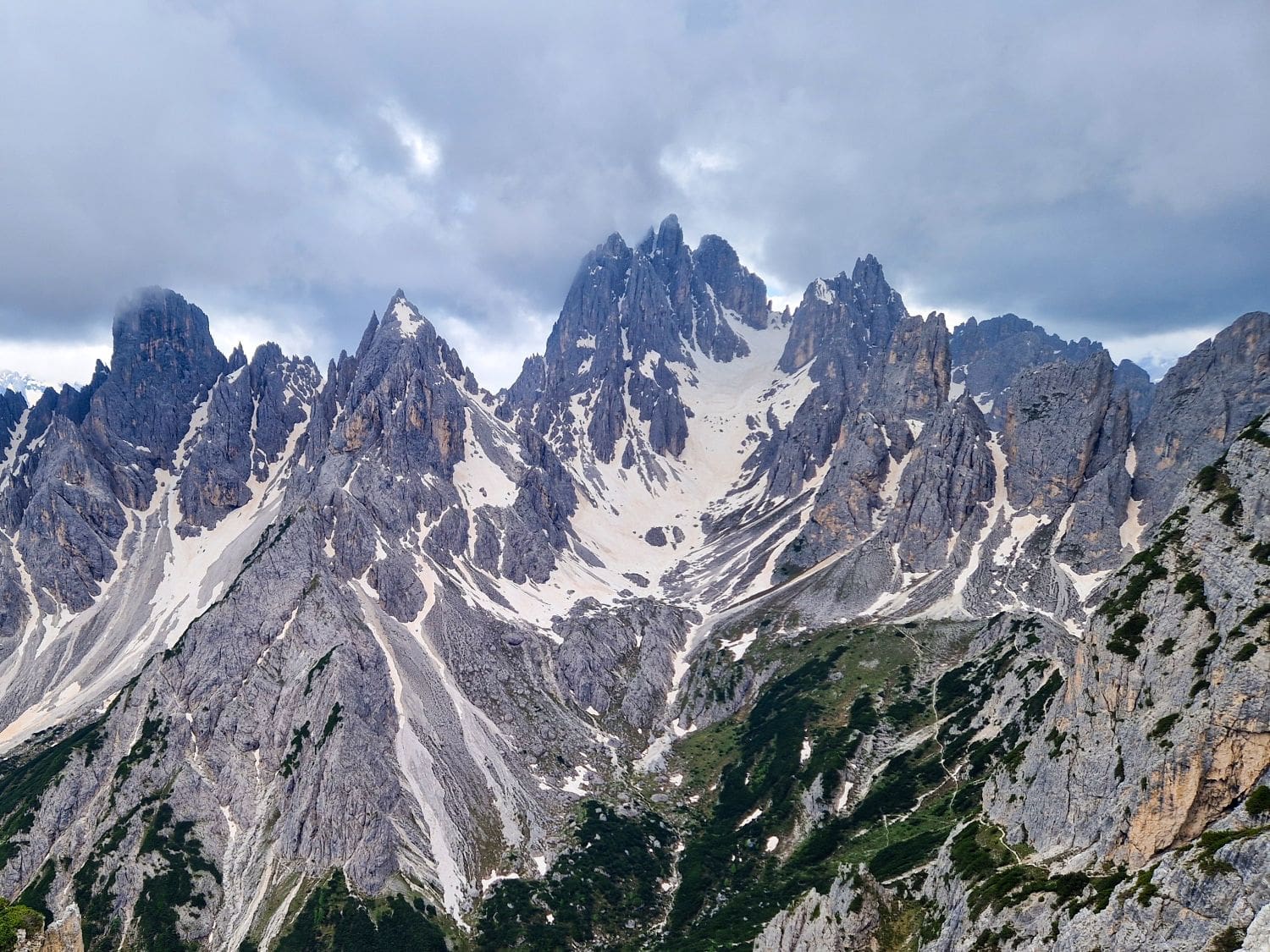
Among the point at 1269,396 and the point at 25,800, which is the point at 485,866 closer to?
the point at 25,800

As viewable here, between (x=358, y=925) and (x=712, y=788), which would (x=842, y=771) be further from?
(x=358, y=925)

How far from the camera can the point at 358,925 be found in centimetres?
12612

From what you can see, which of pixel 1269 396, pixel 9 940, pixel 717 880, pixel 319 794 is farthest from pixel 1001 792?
pixel 1269 396

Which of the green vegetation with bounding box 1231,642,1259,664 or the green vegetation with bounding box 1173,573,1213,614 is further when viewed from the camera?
the green vegetation with bounding box 1173,573,1213,614

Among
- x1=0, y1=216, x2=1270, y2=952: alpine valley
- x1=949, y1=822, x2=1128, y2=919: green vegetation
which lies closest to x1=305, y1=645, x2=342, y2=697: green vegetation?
x1=0, y1=216, x2=1270, y2=952: alpine valley

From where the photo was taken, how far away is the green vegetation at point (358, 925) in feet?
404

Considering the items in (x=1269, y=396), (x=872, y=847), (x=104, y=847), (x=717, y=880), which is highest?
(x=1269, y=396)

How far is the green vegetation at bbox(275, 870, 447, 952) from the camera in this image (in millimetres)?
123000

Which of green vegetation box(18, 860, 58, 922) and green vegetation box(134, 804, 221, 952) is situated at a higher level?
green vegetation box(134, 804, 221, 952)

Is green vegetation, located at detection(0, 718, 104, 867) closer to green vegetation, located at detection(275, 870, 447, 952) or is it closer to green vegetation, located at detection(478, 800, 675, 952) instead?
green vegetation, located at detection(275, 870, 447, 952)

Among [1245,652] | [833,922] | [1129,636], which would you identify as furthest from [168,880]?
[1245,652]

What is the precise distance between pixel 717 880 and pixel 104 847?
400 feet

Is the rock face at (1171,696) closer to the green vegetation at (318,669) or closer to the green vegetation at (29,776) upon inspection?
the green vegetation at (318,669)

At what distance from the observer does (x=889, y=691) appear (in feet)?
563
